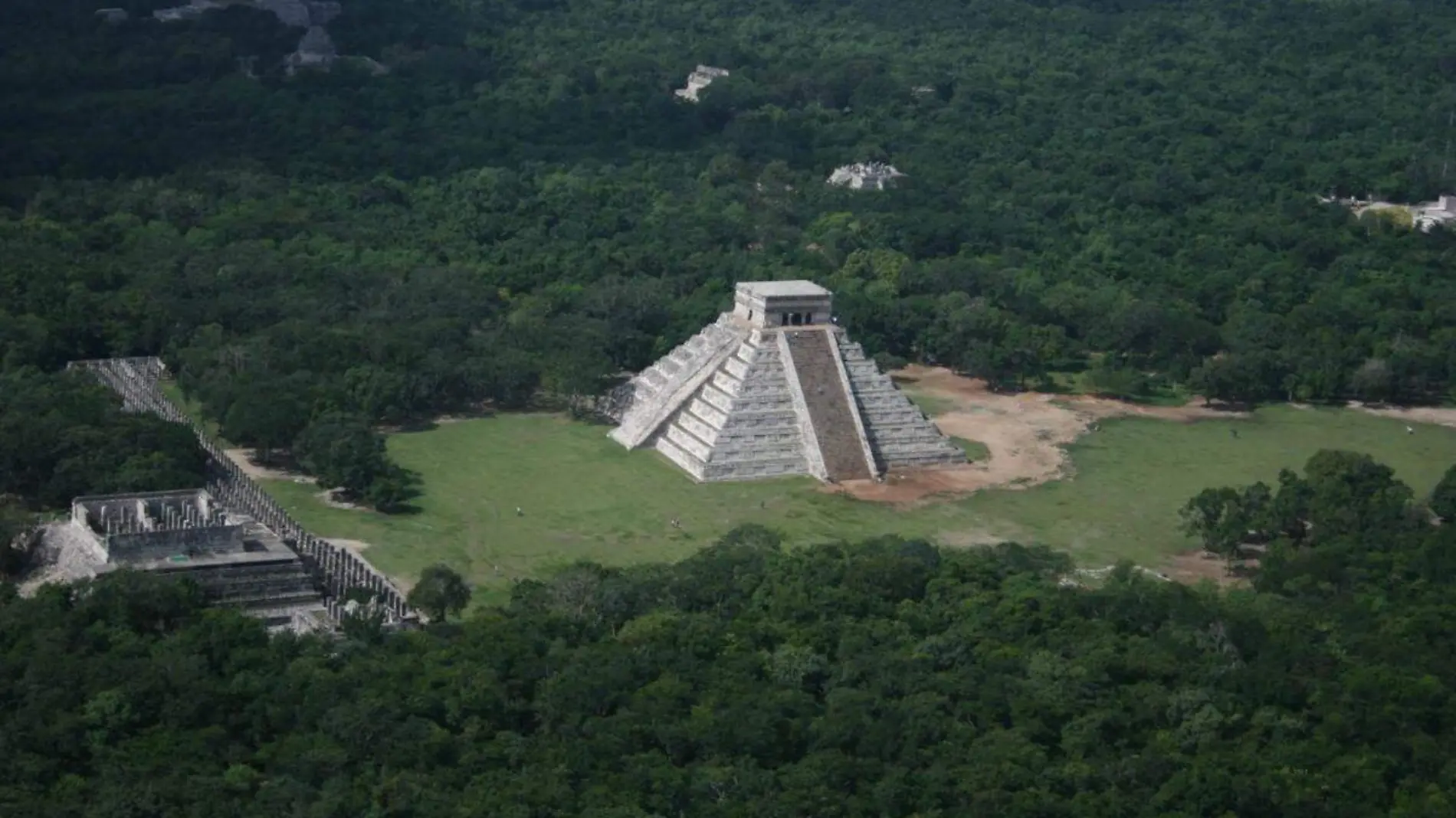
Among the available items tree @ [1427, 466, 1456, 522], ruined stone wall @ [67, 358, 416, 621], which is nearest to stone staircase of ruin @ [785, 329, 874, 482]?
tree @ [1427, 466, 1456, 522]

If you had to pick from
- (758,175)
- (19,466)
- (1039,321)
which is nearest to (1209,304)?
(1039,321)

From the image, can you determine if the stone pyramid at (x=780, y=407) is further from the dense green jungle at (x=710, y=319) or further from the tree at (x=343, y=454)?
the tree at (x=343, y=454)

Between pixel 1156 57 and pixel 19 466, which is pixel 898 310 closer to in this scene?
pixel 19 466

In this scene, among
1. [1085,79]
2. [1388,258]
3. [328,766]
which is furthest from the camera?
[1085,79]

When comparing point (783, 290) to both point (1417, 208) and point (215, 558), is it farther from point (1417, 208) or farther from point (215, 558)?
point (1417, 208)

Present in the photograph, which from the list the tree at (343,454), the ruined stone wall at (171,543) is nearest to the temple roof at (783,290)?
the tree at (343,454)

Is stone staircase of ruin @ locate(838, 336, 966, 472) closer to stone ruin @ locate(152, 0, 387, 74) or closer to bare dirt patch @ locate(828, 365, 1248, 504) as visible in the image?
bare dirt patch @ locate(828, 365, 1248, 504)
